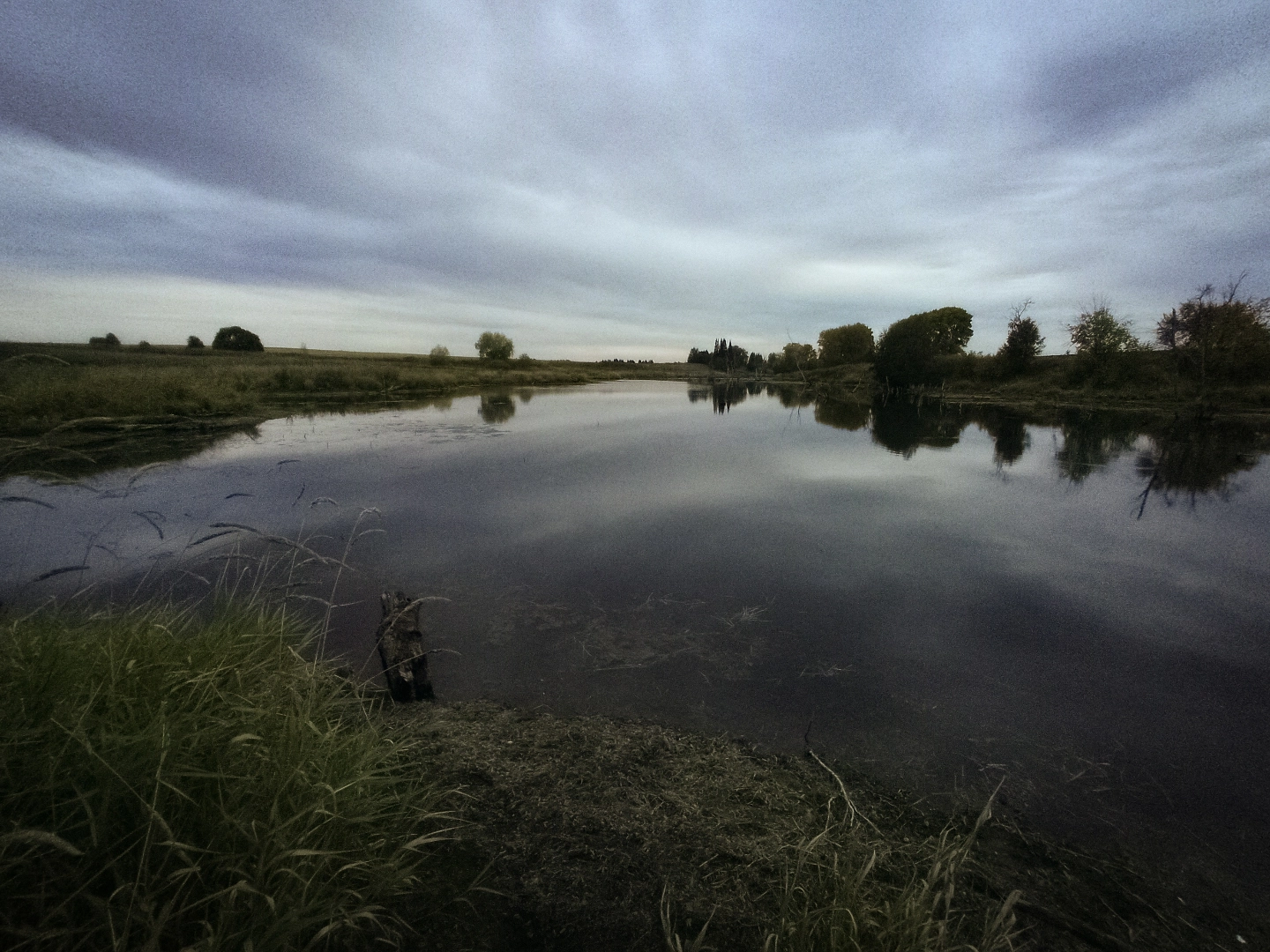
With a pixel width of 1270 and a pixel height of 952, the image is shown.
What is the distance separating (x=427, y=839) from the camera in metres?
1.96

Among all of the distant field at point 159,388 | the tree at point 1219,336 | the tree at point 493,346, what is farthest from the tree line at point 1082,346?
the tree at point 493,346

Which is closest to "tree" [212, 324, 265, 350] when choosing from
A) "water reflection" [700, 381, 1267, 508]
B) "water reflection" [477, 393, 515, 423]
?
"water reflection" [477, 393, 515, 423]

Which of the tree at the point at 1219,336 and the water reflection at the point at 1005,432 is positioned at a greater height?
the tree at the point at 1219,336

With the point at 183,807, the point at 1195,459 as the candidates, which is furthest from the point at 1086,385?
the point at 183,807

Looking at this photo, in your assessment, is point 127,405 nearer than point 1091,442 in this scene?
Yes

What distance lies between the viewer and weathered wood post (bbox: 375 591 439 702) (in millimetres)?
3221

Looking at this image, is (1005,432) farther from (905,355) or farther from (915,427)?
(905,355)

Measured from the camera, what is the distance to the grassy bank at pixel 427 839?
4.60ft

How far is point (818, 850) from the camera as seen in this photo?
82.5 inches

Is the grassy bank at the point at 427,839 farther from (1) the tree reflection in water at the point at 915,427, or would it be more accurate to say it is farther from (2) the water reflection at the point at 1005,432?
(2) the water reflection at the point at 1005,432

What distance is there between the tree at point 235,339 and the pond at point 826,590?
6737 centimetres

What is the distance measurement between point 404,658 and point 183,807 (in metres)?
1.68

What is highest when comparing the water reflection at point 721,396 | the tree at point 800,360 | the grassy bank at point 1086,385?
the tree at point 800,360

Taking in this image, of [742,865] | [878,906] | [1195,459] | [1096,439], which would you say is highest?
[1096,439]
